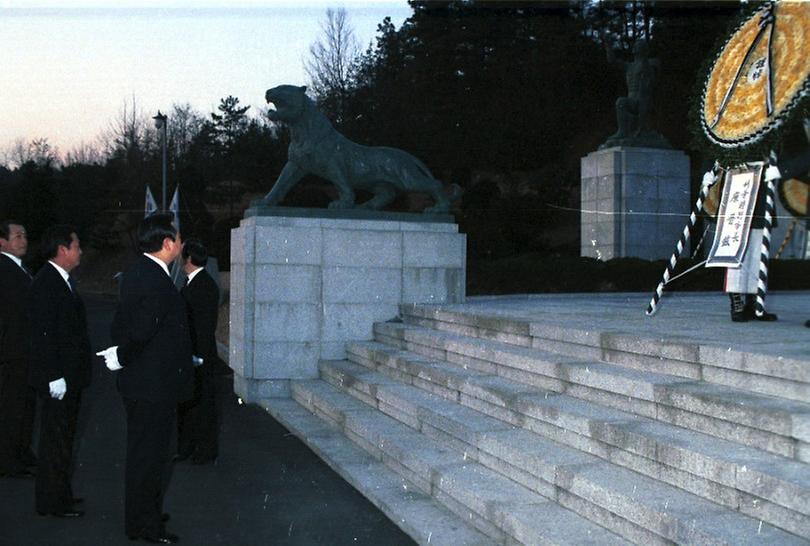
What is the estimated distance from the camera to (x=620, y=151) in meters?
18.9

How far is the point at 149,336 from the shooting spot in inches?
183

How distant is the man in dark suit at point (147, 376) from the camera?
4648 mm

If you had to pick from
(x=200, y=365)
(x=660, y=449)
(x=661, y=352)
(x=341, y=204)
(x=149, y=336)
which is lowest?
(x=660, y=449)

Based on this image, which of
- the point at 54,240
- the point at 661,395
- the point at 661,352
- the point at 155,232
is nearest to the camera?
the point at 661,395

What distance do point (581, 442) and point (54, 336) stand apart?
3.50 metres

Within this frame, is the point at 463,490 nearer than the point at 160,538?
No

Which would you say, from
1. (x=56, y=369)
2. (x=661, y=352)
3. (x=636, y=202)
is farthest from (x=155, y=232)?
(x=636, y=202)

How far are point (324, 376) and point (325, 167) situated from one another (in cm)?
261

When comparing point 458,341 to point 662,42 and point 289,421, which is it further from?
point 662,42

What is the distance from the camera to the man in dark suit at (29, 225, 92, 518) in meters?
5.13

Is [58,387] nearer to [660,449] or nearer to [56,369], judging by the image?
[56,369]

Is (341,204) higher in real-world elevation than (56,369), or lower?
higher

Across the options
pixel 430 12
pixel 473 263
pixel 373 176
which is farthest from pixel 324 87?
pixel 373 176

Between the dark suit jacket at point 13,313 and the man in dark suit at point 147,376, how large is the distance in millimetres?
1924
